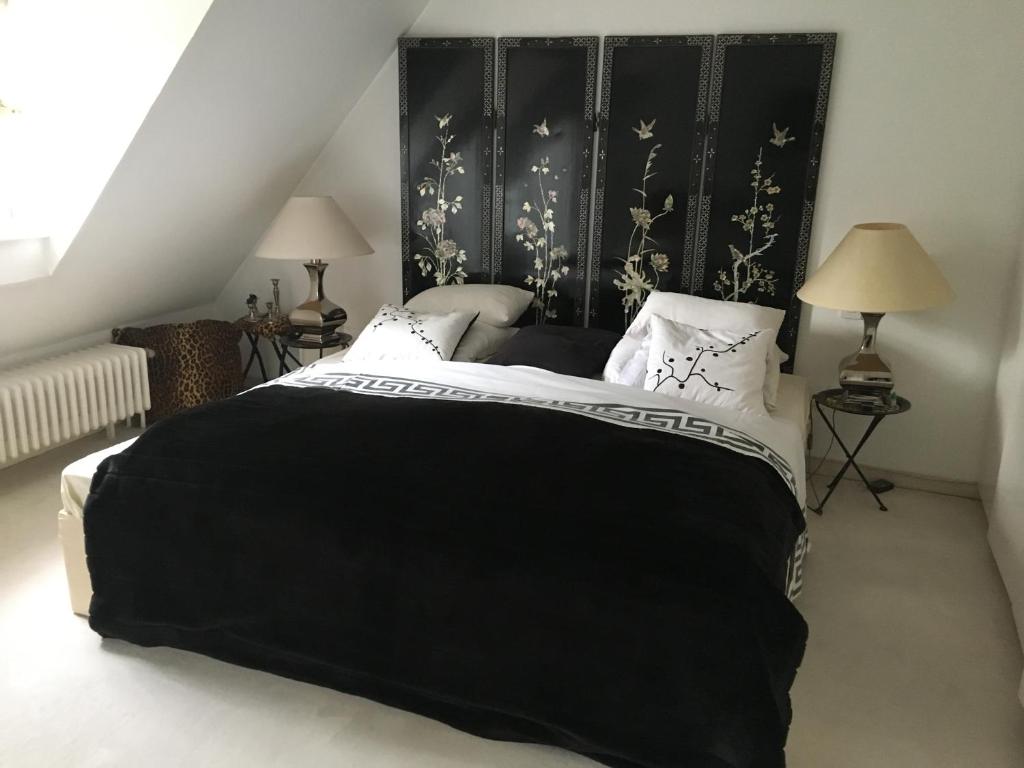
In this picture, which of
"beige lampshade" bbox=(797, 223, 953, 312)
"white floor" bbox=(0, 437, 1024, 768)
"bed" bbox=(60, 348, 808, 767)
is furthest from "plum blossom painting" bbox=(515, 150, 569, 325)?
"white floor" bbox=(0, 437, 1024, 768)

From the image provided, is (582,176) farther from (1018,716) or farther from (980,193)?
(1018,716)

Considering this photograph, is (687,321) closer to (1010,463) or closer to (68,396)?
(1010,463)

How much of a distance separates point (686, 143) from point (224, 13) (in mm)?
1969

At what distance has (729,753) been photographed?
1.87 m

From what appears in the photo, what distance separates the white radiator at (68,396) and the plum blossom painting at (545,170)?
1.84 metres

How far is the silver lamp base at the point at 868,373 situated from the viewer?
336 centimetres

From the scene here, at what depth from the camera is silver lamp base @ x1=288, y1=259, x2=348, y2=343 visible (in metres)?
4.11

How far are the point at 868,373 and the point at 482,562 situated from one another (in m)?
2.04

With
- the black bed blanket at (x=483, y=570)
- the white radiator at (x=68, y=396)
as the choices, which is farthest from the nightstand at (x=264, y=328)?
the black bed blanket at (x=483, y=570)

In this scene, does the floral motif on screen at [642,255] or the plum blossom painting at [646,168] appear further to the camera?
the floral motif on screen at [642,255]

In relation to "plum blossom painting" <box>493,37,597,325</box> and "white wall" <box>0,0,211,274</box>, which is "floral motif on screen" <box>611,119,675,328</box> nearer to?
"plum blossom painting" <box>493,37,597,325</box>

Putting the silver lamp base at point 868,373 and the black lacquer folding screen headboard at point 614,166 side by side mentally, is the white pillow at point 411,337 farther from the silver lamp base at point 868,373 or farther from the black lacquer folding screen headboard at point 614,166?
the silver lamp base at point 868,373

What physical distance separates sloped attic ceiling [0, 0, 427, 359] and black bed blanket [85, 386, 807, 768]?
123cm

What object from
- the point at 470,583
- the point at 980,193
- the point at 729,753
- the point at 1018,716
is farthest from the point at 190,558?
the point at 980,193
